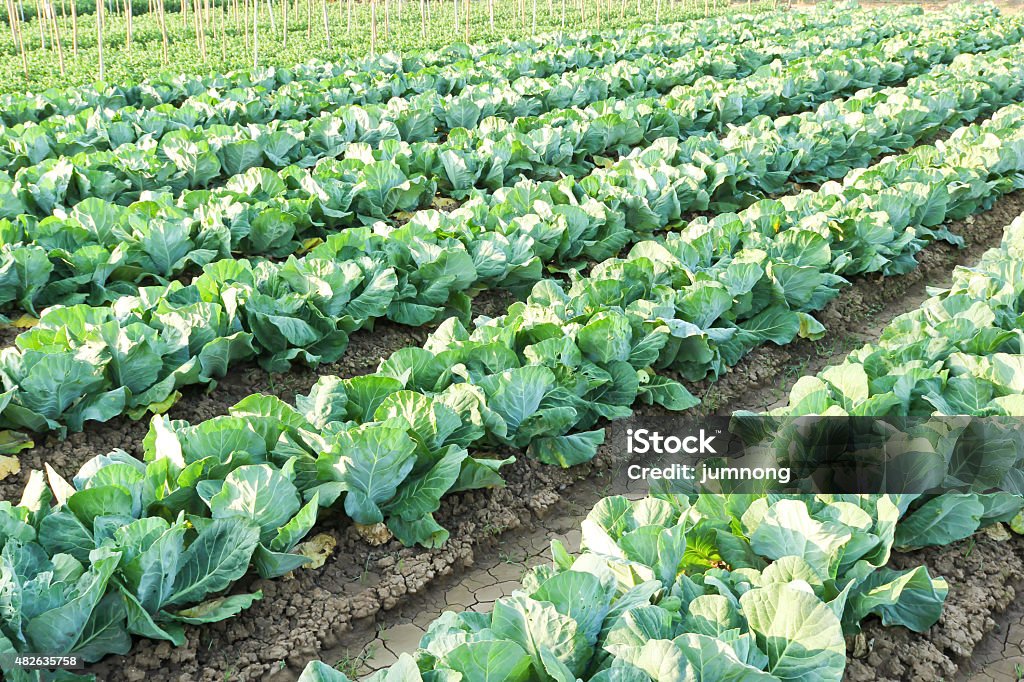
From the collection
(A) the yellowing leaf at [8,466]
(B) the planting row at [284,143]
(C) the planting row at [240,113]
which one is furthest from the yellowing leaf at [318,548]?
(C) the planting row at [240,113]

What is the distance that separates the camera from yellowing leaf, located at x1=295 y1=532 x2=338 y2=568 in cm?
341

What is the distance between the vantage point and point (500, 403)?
3939 millimetres

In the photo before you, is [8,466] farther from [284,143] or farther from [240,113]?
[240,113]

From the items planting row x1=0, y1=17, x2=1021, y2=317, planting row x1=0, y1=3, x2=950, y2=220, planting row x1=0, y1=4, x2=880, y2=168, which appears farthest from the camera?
planting row x1=0, y1=4, x2=880, y2=168

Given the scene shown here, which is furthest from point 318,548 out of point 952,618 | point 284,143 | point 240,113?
point 240,113

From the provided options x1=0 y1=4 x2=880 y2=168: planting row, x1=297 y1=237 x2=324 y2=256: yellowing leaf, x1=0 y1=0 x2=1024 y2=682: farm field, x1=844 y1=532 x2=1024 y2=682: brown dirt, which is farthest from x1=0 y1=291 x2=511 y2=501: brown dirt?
x1=0 y1=4 x2=880 y2=168: planting row

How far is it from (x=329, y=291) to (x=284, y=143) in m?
3.76

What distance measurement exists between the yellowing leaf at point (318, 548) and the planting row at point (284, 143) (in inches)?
158

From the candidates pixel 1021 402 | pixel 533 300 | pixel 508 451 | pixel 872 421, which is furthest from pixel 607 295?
pixel 1021 402

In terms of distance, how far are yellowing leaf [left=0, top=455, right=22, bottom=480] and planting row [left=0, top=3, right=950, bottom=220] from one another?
267 centimetres

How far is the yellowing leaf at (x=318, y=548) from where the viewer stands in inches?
134

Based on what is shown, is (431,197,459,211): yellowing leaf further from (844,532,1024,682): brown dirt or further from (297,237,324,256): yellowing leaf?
(844,532,1024,682): brown dirt

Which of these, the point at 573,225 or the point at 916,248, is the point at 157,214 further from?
the point at 916,248

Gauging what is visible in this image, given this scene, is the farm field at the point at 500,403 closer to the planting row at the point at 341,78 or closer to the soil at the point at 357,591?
the soil at the point at 357,591
